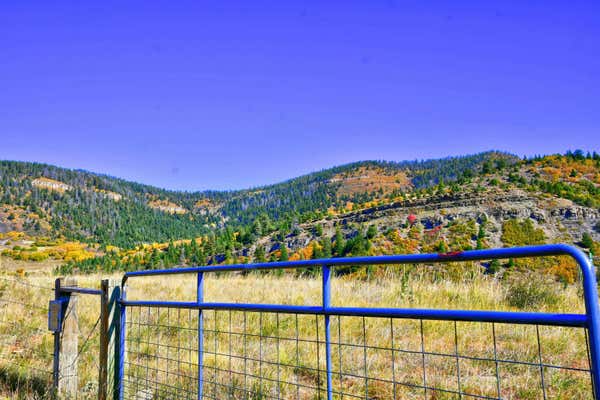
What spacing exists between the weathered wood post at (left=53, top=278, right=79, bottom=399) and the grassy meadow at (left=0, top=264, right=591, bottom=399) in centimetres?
20

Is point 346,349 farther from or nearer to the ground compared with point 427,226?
nearer to the ground

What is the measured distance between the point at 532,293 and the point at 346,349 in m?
3.80

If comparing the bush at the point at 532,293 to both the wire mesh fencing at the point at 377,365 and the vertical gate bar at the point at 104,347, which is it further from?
the vertical gate bar at the point at 104,347

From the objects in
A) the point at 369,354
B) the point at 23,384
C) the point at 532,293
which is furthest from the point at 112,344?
the point at 532,293

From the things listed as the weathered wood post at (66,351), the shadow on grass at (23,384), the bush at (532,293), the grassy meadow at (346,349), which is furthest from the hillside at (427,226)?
the weathered wood post at (66,351)

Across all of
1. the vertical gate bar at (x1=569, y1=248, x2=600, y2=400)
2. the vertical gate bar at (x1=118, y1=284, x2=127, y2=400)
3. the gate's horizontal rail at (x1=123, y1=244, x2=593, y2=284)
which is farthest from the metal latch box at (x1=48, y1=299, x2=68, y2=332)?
the vertical gate bar at (x1=569, y1=248, x2=600, y2=400)

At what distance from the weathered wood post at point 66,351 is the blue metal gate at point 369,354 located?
1.81 ft

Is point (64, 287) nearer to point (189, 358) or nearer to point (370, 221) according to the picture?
point (189, 358)

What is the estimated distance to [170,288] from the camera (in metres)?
11.3

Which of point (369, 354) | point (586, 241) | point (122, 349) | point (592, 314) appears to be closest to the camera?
point (592, 314)

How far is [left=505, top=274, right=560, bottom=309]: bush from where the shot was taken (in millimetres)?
7227

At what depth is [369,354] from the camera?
532 centimetres

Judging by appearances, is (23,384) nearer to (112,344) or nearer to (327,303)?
(112,344)

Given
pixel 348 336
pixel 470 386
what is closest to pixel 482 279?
pixel 348 336
